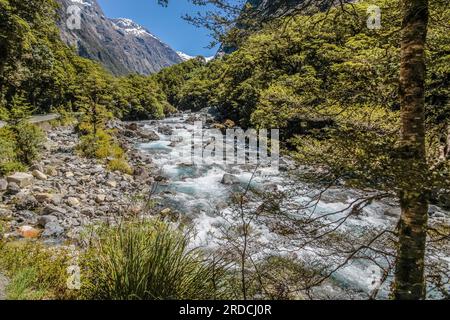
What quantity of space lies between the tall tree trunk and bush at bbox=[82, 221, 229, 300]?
1537 mm

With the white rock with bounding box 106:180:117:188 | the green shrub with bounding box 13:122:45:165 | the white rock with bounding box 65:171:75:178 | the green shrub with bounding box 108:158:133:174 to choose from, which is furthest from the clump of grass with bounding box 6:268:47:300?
the green shrub with bounding box 108:158:133:174

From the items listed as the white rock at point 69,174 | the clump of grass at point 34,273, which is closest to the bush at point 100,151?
the white rock at point 69,174

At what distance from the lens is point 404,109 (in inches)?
90.5

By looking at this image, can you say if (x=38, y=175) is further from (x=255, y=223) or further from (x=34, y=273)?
(x=255, y=223)

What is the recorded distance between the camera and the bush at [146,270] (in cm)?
260

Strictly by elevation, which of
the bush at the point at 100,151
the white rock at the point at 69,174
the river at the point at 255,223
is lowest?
the river at the point at 255,223

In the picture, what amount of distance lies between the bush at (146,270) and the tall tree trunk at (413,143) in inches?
60.5

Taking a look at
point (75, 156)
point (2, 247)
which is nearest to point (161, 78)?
point (75, 156)

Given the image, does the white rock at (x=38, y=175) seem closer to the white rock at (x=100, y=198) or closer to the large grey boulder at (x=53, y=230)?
the white rock at (x=100, y=198)

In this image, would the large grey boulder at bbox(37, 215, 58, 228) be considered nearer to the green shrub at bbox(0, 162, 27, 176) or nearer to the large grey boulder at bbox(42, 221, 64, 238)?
the large grey boulder at bbox(42, 221, 64, 238)
